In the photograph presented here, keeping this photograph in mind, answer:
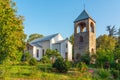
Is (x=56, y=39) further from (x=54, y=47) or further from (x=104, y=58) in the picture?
(x=104, y=58)

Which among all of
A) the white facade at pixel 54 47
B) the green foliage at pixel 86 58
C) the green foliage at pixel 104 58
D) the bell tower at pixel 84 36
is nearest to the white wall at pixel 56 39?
the white facade at pixel 54 47

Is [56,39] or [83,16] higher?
[83,16]

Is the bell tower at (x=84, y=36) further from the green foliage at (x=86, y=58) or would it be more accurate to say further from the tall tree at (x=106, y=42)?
the tall tree at (x=106, y=42)

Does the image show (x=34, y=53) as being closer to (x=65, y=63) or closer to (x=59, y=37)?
(x=59, y=37)

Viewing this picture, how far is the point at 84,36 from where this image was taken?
32.8 meters

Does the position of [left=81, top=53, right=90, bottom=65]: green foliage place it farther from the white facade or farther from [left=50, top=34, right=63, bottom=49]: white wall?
[left=50, top=34, right=63, bottom=49]: white wall

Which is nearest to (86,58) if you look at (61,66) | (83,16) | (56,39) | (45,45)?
(83,16)

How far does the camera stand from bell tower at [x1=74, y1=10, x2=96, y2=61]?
31953mm

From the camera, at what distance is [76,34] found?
34.1 meters

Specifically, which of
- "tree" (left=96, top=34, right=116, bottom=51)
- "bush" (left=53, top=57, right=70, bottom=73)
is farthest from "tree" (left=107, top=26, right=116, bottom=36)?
"bush" (left=53, top=57, right=70, bottom=73)

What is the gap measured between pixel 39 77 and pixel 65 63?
17.6 feet

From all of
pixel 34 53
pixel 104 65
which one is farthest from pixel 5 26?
pixel 34 53

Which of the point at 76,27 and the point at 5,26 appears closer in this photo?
the point at 5,26

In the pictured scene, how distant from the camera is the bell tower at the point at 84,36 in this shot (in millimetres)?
31953
